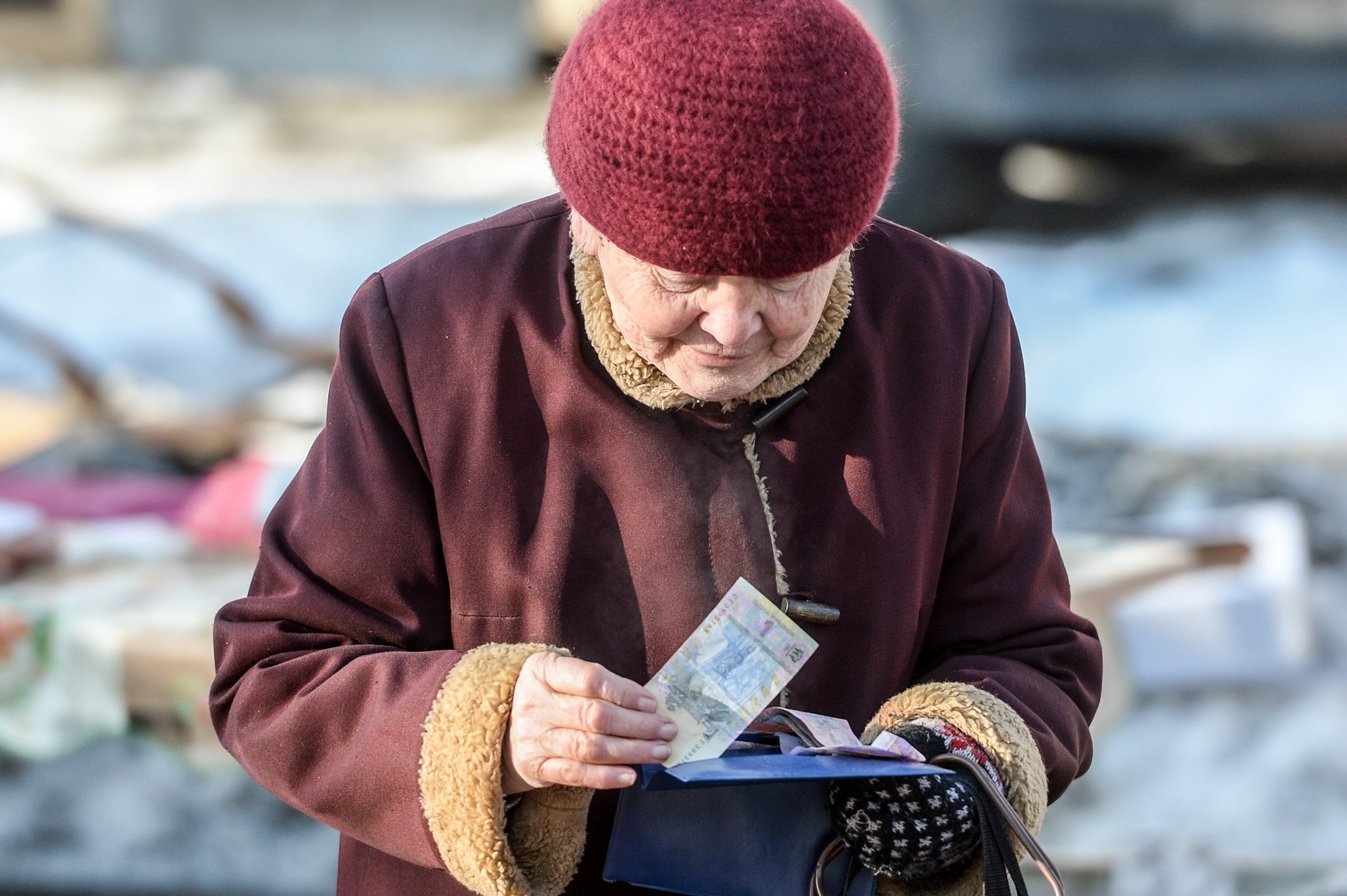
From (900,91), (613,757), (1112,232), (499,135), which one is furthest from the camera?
(499,135)

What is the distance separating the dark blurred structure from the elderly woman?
497 cm

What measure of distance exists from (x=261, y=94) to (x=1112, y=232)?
15.8ft

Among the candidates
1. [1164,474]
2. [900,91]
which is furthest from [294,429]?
[900,91]

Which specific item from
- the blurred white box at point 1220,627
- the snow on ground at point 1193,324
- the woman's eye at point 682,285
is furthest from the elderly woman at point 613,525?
the snow on ground at point 1193,324

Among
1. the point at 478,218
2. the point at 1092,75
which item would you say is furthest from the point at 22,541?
the point at 1092,75

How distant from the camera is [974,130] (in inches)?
258

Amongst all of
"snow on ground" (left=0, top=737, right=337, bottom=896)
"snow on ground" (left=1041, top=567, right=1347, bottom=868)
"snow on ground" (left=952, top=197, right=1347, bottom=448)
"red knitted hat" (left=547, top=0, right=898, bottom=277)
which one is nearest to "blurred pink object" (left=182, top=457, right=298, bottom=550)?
"snow on ground" (left=0, top=737, right=337, bottom=896)

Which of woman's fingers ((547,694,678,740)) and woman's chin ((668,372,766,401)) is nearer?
woman's fingers ((547,694,678,740))

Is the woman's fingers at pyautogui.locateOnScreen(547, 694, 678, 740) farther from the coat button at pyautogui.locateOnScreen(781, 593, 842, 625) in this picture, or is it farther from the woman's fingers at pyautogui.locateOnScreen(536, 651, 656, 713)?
the coat button at pyautogui.locateOnScreen(781, 593, 842, 625)

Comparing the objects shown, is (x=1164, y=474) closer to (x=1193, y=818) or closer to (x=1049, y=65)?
(x=1193, y=818)

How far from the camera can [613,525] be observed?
4.49ft

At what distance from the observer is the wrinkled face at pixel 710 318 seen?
122 centimetres

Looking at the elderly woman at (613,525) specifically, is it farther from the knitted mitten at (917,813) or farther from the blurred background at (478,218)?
the blurred background at (478,218)

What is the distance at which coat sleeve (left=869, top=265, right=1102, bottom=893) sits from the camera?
1408mm
